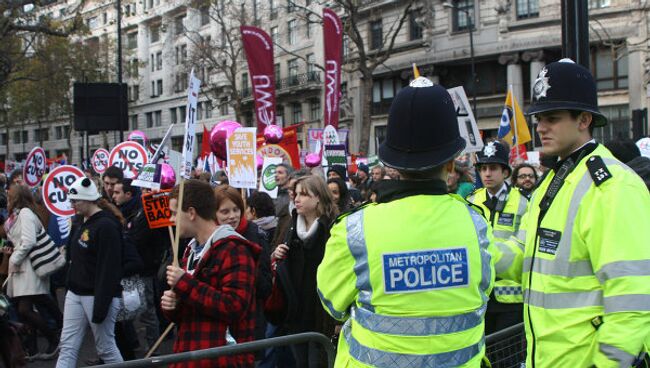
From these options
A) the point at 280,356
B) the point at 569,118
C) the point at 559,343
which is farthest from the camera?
the point at 280,356

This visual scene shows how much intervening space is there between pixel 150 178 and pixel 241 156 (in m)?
1.75

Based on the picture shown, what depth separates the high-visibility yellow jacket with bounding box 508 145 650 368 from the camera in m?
2.44

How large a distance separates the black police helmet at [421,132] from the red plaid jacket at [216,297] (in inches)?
59.9

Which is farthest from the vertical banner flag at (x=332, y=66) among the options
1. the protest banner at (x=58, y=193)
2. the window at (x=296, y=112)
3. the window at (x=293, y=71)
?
the window at (x=296, y=112)

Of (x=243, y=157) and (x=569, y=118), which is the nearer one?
(x=569, y=118)

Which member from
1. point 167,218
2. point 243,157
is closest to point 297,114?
point 243,157

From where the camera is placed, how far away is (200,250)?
13.5ft

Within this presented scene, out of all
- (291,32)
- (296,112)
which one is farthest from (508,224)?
(296,112)

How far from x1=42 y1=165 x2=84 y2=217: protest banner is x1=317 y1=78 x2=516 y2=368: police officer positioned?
7.50 m

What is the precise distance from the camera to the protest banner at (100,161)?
18.9 meters

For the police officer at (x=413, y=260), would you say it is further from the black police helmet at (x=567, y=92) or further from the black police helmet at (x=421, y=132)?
the black police helmet at (x=567, y=92)

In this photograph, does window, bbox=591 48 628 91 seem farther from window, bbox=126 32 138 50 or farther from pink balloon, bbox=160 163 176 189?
window, bbox=126 32 138 50

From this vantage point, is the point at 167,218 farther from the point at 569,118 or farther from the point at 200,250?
the point at 569,118

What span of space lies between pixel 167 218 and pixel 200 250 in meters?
2.26
